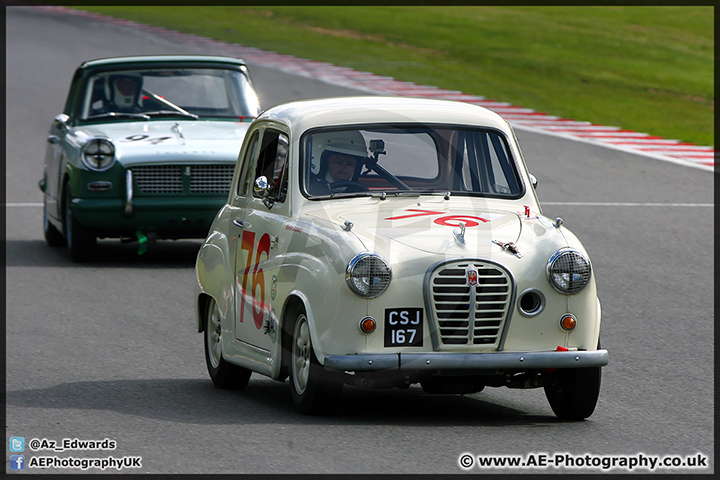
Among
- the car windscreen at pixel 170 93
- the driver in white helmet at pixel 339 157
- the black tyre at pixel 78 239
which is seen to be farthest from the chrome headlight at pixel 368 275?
the car windscreen at pixel 170 93

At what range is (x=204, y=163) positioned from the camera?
12.6 m

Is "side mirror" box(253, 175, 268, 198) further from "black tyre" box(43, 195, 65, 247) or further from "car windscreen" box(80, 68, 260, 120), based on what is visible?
"black tyre" box(43, 195, 65, 247)

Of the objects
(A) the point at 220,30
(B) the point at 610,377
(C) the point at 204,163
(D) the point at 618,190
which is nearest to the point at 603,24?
(A) the point at 220,30

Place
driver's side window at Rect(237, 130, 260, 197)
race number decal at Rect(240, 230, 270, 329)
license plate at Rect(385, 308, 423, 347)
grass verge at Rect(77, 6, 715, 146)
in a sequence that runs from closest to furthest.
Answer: license plate at Rect(385, 308, 423, 347) < race number decal at Rect(240, 230, 270, 329) < driver's side window at Rect(237, 130, 260, 197) < grass verge at Rect(77, 6, 715, 146)

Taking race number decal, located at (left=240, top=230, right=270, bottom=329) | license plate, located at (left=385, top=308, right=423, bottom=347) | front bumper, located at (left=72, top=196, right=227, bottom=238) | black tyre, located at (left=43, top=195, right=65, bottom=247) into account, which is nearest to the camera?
license plate, located at (left=385, top=308, right=423, bottom=347)

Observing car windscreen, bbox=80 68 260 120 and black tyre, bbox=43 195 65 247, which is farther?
black tyre, bbox=43 195 65 247

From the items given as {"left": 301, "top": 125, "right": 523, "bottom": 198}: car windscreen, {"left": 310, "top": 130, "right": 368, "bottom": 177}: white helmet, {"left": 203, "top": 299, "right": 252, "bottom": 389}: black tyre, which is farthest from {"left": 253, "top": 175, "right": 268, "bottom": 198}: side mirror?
{"left": 203, "top": 299, "right": 252, "bottom": 389}: black tyre

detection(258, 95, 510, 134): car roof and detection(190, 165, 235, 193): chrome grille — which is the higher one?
detection(258, 95, 510, 134): car roof

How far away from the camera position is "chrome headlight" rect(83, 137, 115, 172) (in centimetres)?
1278

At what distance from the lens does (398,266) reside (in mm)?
6375

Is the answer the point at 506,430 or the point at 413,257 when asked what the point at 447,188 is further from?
the point at 506,430

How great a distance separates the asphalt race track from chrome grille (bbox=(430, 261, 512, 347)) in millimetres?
457

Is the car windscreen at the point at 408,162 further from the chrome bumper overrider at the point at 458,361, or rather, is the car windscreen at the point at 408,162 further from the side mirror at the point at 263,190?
the chrome bumper overrider at the point at 458,361

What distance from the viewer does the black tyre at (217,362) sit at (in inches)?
307
